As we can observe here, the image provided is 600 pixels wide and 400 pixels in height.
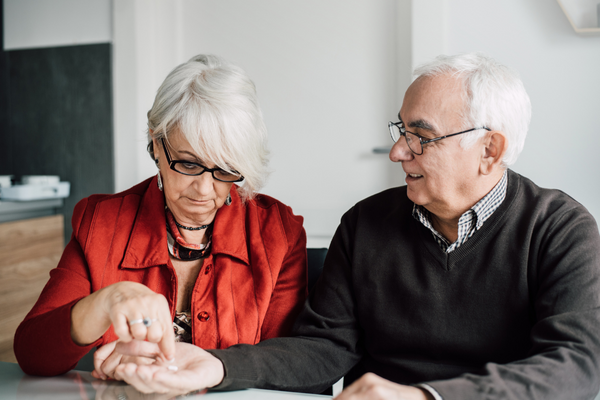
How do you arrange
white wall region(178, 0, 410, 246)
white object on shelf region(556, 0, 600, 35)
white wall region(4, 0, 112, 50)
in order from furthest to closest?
1. white wall region(4, 0, 112, 50)
2. white wall region(178, 0, 410, 246)
3. white object on shelf region(556, 0, 600, 35)

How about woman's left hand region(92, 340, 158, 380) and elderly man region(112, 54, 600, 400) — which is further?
elderly man region(112, 54, 600, 400)

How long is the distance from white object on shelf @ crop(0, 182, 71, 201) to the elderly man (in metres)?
2.06

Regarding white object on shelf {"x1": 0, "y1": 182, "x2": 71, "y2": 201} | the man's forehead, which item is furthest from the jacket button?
white object on shelf {"x1": 0, "y1": 182, "x2": 71, "y2": 201}

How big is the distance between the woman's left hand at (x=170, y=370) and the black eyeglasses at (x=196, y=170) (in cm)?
46

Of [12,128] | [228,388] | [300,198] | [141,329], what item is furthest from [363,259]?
Result: [12,128]

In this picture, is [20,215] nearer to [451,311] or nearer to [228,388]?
[228,388]

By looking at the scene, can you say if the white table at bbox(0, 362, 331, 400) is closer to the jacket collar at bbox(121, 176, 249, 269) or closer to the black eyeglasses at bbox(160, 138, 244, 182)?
the jacket collar at bbox(121, 176, 249, 269)

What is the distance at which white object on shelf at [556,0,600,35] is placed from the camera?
2.24m

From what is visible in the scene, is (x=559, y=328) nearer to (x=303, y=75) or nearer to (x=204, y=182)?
(x=204, y=182)

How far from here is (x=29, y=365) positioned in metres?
1.02

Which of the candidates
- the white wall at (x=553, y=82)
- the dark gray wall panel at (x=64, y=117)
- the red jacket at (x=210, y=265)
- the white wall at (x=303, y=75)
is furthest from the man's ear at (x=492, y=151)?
the dark gray wall panel at (x=64, y=117)

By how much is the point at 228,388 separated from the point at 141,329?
0.68 feet

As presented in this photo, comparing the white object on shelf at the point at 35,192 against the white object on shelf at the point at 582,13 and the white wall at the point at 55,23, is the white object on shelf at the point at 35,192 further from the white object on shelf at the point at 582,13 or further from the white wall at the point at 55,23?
the white object on shelf at the point at 582,13

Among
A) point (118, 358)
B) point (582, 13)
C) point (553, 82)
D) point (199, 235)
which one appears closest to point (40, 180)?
point (199, 235)
